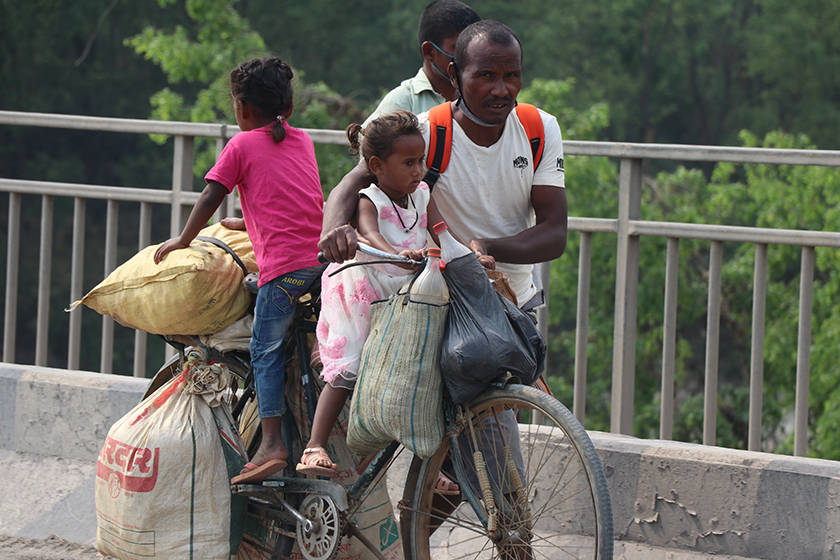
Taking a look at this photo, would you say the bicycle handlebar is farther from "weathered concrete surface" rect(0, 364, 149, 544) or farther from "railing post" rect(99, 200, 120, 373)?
"railing post" rect(99, 200, 120, 373)

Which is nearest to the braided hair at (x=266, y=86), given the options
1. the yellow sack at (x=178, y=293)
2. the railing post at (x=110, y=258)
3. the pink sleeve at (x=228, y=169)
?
the pink sleeve at (x=228, y=169)

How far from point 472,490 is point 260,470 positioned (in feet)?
2.69

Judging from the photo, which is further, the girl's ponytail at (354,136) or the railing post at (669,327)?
the railing post at (669,327)

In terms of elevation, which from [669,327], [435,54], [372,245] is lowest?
[669,327]

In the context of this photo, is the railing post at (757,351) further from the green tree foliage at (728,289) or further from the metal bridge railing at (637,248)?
the green tree foliage at (728,289)

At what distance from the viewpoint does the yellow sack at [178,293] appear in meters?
3.21

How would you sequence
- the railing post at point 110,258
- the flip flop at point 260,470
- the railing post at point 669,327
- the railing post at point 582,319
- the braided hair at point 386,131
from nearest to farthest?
the braided hair at point 386,131 < the flip flop at point 260,470 < the railing post at point 669,327 < the railing post at point 582,319 < the railing post at point 110,258

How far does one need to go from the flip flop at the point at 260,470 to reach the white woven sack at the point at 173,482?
0.31 ft

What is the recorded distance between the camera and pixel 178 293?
3199 mm

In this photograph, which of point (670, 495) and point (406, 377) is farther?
point (670, 495)

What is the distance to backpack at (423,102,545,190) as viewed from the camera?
292 cm

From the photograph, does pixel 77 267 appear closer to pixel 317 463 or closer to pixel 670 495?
pixel 317 463

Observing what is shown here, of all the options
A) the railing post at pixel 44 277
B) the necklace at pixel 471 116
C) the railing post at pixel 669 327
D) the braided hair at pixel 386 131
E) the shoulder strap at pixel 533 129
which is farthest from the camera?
the railing post at pixel 44 277

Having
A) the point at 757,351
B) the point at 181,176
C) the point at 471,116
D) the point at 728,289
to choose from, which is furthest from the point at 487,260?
the point at 728,289
